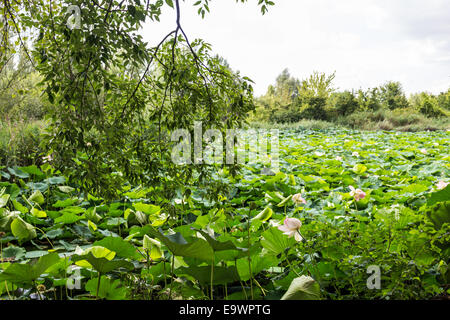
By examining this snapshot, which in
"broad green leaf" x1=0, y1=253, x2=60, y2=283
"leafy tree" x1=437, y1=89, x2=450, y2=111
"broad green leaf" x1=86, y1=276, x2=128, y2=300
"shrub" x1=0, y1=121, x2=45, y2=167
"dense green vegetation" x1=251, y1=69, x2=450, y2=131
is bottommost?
"broad green leaf" x1=86, y1=276, x2=128, y2=300

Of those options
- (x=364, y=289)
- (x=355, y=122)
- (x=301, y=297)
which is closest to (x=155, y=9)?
(x=301, y=297)

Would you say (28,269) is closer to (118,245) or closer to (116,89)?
(118,245)

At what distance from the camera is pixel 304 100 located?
13.3 metres

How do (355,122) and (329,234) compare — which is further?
(355,122)

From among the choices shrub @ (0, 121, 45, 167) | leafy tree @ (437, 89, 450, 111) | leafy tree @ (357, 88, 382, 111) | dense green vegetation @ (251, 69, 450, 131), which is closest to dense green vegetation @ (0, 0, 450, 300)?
shrub @ (0, 121, 45, 167)

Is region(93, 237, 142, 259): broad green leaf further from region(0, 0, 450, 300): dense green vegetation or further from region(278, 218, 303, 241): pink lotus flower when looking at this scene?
region(278, 218, 303, 241): pink lotus flower

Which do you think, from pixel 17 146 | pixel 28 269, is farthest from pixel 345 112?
pixel 28 269

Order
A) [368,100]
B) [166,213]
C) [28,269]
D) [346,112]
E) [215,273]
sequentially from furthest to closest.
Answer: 1. [368,100]
2. [346,112]
3. [166,213]
4. [215,273]
5. [28,269]

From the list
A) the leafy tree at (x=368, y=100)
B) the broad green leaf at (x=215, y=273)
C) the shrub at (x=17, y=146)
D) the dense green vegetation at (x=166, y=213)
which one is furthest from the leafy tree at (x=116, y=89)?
the leafy tree at (x=368, y=100)

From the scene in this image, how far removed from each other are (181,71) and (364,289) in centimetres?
125

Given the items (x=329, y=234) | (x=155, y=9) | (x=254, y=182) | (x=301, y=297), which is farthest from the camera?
(x=254, y=182)

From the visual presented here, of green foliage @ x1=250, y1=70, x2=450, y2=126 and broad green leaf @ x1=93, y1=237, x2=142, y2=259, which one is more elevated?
green foliage @ x1=250, y1=70, x2=450, y2=126
